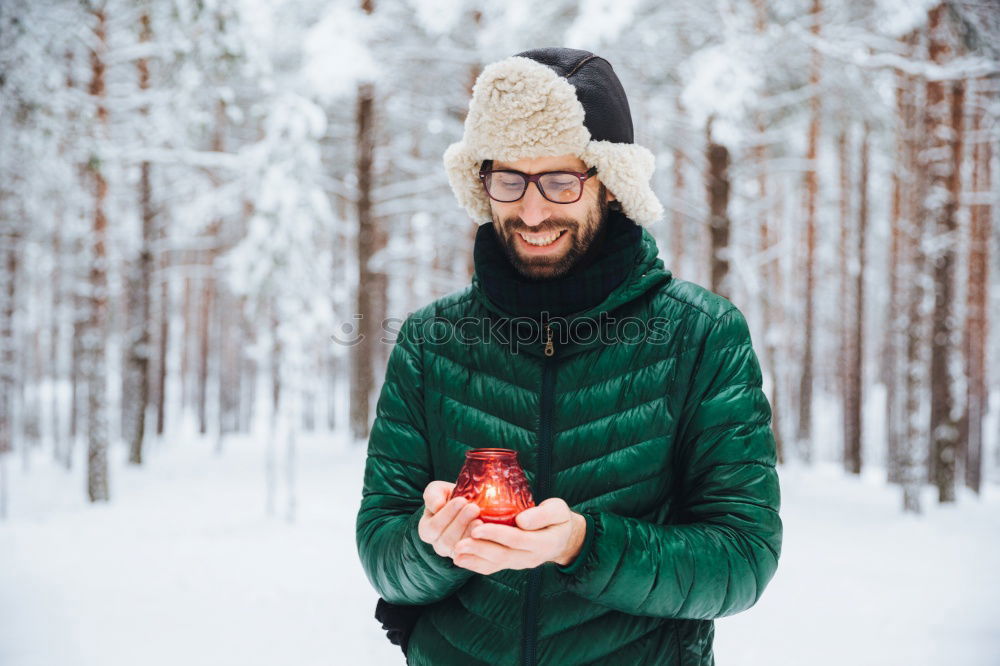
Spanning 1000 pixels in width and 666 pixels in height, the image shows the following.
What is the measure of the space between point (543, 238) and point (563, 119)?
11.4 inches

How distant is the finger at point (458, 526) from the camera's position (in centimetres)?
126

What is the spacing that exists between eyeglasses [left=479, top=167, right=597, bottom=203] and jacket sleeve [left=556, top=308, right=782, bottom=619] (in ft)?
1.54

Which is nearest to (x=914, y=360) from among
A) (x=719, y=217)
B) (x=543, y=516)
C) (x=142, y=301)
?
(x=719, y=217)

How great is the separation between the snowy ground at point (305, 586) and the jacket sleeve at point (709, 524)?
4788mm

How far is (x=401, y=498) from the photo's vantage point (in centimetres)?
177

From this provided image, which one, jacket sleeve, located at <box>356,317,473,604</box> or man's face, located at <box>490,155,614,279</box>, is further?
man's face, located at <box>490,155,614,279</box>

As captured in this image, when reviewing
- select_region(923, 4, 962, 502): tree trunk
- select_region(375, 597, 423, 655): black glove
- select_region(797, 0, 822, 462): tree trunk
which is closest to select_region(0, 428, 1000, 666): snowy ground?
select_region(923, 4, 962, 502): tree trunk

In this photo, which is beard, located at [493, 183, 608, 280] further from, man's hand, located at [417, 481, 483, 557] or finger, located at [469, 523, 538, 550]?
finger, located at [469, 523, 538, 550]

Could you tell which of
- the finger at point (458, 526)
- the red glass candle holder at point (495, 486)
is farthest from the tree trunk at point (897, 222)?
the finger at point (458, 526)

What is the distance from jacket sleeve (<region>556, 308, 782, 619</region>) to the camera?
140cm

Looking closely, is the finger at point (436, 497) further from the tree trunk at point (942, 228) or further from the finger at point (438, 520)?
the tree trunk at point (942, 228)

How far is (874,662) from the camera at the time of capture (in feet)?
18.2

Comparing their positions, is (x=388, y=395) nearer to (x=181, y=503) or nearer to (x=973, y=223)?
(x=181, y=503)

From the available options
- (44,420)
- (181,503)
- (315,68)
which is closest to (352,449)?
(181,503)
